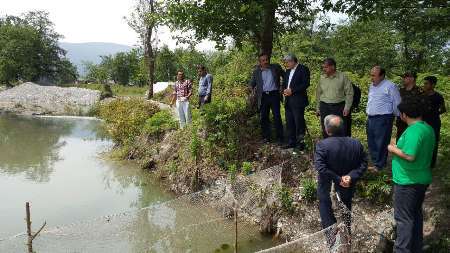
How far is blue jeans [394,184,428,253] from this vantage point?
16.0ft

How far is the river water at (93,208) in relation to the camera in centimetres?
723

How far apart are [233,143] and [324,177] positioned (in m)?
4.56

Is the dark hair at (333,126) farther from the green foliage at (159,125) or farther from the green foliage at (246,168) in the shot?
the green foliage at (159,125)

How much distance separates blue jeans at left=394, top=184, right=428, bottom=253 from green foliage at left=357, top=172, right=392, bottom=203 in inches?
72.1

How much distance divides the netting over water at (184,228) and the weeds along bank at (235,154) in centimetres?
38

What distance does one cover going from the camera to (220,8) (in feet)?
29.5

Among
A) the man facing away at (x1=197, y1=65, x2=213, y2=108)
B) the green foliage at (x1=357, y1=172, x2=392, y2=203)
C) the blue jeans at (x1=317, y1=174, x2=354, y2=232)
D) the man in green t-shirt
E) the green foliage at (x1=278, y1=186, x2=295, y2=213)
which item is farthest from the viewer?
the man facing away at (x1=197, y1=65, x2=213, y2=108)

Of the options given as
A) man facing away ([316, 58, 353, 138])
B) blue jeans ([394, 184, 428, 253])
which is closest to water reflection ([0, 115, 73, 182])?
man facing away ([316, 58, 353, 138])

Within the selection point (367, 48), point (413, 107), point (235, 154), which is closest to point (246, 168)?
point (235, 154)

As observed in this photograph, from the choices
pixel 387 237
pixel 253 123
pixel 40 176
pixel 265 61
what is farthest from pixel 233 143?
pixel 40 176

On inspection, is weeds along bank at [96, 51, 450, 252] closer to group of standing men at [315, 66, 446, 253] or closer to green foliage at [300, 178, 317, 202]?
A: green foliage at [300, 178, 317, 202]

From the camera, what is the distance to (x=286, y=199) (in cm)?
783

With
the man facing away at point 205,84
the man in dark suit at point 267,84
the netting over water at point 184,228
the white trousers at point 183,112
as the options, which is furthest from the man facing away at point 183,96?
the netting over water at point 184,228

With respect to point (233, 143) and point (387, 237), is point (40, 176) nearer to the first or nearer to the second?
point (233, 143)
